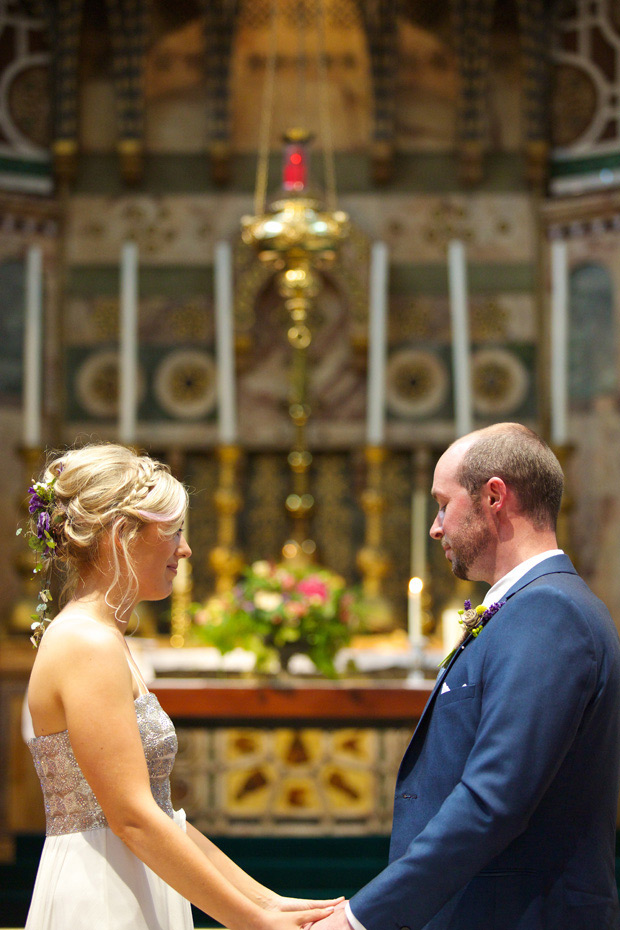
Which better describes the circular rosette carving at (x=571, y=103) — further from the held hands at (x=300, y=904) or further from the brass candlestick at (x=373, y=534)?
the held hands at (x=300, y=904)

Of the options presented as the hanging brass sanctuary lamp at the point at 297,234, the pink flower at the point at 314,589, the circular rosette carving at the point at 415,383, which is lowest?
the pink flower at the point at 314,589

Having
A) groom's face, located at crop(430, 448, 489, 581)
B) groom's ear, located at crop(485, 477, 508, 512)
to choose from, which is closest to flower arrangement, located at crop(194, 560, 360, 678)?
groom's face, located at crop(430, 448, 489, 581)

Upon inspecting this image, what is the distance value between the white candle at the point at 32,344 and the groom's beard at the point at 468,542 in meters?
3.74

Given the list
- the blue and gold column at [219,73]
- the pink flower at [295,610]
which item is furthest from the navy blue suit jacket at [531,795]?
the blue and gold column at [219,73]

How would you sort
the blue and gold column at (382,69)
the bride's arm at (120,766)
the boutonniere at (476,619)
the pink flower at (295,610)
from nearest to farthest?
the bride's arm at (120,766)
the boutonniere at (476,619)
the pink flower at (295,610)
the blue and gold column at (382,69)

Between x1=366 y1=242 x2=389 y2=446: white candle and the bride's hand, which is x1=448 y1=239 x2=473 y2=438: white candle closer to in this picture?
x1=366 y1=242 x2=389 y2=446: white candle

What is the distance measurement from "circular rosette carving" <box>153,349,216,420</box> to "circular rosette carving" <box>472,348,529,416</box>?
1471 mm

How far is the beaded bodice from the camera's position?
1.96 m

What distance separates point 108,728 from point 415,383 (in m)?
4.65

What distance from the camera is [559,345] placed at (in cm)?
586

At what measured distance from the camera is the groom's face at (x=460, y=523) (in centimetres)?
197

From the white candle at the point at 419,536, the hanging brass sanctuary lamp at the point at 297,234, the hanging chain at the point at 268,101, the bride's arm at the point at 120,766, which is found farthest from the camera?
the hanging chain at the point at 268,101

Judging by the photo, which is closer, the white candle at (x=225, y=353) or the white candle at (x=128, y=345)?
the white candle at (x=128, y=345)

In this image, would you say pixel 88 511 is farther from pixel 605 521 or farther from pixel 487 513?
pixel 605 521
